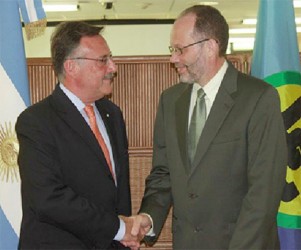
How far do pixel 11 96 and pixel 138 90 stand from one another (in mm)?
718

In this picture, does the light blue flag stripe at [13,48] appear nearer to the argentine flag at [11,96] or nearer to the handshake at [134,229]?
the argentine flag at [11,96]

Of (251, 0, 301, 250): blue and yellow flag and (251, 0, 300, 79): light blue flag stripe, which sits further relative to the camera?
(251, 0, 300, 79): light blue flag stripe

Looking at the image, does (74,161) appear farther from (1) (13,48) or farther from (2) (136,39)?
(2) (136,39)

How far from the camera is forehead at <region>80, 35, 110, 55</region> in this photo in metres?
2.41

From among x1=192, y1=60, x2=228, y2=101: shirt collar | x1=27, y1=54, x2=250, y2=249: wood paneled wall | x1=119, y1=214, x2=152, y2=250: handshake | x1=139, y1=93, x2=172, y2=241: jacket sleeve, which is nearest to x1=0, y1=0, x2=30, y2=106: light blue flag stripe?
x1=27, y1=54, x2=250, y2=249: wood paneled wall

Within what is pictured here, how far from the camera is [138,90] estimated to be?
3229 millimetres

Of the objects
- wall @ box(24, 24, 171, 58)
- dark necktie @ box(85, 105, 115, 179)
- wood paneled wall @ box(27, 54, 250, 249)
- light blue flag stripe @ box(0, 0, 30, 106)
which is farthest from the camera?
wall @ box(24, 24, 171, 58)

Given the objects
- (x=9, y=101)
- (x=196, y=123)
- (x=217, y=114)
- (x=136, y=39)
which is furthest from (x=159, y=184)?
(x=136, y=39)

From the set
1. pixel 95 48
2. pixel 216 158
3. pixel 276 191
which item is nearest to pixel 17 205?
pixel 95 48

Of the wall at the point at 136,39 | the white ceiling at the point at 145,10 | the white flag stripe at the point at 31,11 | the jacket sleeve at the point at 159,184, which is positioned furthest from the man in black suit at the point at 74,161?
the wall at the point at 136,39

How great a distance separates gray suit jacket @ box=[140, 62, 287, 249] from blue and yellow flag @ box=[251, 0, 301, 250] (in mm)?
675

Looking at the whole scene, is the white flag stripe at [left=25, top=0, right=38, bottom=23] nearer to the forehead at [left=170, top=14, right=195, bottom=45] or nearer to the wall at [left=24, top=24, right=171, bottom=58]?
the forehead at [left=170, top=14, right=195, bottom=45]

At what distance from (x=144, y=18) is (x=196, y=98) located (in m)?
11.1

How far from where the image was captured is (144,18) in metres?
13.3
